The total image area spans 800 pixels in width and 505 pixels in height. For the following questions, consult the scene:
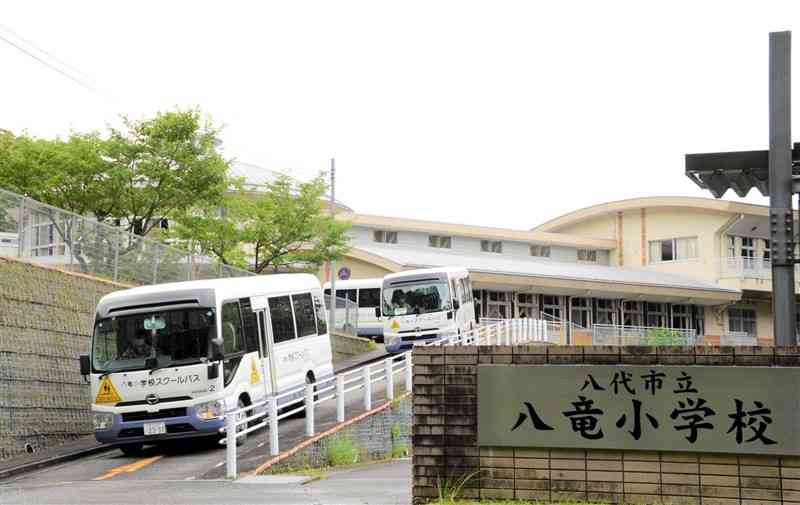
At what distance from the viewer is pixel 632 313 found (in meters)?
57.7

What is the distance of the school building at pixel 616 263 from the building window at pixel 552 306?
0.16 ft

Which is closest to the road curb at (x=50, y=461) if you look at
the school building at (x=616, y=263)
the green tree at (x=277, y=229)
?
the green tree at (x=277, y=229)

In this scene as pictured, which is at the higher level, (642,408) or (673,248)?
(673,248)

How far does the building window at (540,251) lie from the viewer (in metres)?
63.3

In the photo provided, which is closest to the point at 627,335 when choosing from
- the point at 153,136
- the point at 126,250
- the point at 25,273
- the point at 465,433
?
the point at 153,136

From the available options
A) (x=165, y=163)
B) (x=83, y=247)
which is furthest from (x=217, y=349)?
(x=165, y=163)

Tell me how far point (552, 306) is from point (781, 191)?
144ft

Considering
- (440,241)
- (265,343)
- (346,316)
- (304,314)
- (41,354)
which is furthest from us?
(440,241)

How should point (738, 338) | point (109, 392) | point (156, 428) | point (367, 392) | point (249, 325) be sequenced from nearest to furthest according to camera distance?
point (156, 428) < point (109, 392) < point (249, 325) < point (367, 392) < point (738, 338)

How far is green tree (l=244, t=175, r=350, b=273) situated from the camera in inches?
1597

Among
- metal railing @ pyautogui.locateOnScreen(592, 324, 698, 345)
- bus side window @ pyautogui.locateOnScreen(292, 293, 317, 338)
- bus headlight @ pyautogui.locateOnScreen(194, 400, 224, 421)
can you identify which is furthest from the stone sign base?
metal railing @ pyautogui.locateOnScreen(592, 324, 698, 345)

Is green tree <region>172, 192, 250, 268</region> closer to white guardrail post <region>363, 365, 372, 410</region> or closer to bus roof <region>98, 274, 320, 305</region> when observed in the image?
bus roof <region>98, 274, 320, 305</region>

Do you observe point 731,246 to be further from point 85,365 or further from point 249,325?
point 85,365

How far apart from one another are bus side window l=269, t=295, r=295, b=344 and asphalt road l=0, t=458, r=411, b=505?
4.90m
